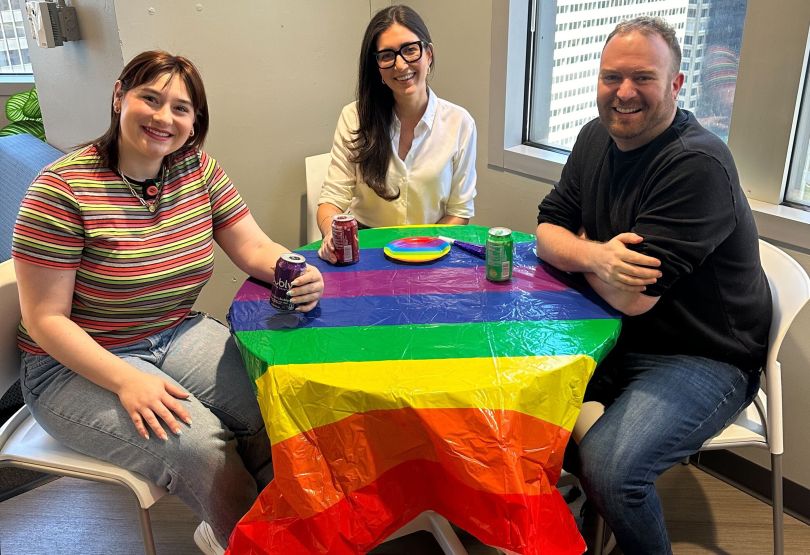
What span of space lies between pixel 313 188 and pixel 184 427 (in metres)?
1.27

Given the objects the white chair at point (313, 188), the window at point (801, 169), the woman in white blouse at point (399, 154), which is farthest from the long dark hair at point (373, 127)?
the window at point (801, 169)

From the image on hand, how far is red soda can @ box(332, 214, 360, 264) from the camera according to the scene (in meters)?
1.75

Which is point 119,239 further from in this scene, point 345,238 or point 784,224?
point 784,224

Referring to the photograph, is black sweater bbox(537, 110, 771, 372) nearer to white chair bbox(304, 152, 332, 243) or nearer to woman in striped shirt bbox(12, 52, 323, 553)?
woman in striped shirt bbox(12, 52, 323, 553)

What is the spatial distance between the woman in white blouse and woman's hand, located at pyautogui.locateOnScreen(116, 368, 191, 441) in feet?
2.64

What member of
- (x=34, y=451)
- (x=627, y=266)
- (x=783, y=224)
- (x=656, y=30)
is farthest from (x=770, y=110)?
(x=34, y=451)

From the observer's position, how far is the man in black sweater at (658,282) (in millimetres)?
1434

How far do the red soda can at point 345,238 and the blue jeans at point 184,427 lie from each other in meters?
0.39

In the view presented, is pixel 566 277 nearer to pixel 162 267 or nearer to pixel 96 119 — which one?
pixel 162 267

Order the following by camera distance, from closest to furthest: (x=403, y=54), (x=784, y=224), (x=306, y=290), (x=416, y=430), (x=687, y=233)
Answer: (x=416, y=430)
(x=687, y=233)
(x=306, y=290)
(x=784, y=224)
(x=403, y=54)

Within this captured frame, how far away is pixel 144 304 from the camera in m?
1.61

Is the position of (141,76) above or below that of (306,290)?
above

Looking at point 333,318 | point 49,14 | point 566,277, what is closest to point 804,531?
point 566,277

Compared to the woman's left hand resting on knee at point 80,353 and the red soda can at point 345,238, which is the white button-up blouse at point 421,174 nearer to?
the red soda can at point 345,238
